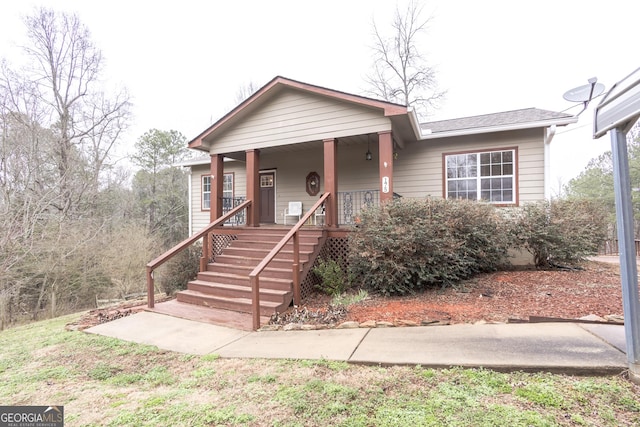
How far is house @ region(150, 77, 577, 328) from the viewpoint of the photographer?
21.1 feet

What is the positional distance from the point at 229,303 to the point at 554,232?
22.6ft

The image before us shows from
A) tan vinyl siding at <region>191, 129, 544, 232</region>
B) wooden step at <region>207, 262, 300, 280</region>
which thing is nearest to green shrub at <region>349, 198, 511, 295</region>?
wooden step at <region>207, 262, 300, 280</region>

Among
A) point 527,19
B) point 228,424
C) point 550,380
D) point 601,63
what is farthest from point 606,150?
point 228,424

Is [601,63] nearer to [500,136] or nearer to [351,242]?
[500,136]

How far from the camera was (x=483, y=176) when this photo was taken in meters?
8.18

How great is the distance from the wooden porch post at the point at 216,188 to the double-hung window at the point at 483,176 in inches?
257

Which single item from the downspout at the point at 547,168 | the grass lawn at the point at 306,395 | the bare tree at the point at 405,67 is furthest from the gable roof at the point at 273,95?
the bare tree at the point at 405,67

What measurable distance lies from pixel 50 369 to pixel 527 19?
Answer: 18.0m

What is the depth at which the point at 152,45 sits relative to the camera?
1775 cm

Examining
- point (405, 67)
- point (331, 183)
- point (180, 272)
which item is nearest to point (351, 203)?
point (331, 183)

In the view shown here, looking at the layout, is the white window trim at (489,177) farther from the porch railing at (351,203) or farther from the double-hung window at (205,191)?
the double-hung window at (205,191)

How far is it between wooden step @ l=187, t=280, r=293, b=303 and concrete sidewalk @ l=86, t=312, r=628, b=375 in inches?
40.8

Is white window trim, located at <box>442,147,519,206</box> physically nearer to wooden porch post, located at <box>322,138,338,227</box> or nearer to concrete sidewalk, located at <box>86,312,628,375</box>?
wooden porch post, located at <box>322,138,338,227</box>

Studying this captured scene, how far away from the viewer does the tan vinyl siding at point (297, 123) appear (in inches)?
280
